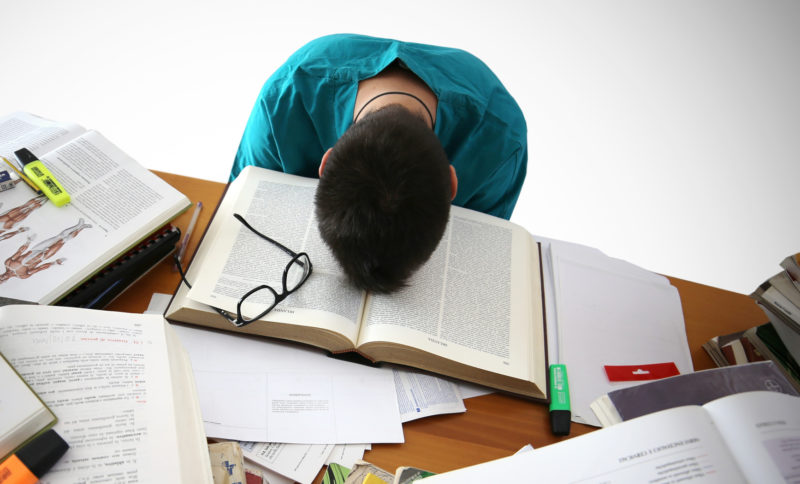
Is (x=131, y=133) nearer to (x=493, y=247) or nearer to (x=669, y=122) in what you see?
(x=493, y=247)

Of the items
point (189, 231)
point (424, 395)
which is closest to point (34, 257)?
point (189, 231)

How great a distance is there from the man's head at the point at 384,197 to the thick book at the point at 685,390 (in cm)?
33

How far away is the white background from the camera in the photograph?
75.7 inches

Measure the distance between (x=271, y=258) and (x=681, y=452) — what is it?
0.60 m

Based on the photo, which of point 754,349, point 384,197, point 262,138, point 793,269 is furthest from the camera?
point 262,138

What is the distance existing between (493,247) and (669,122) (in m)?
1.97

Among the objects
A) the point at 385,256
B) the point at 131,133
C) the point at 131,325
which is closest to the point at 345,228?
the point at 385,256

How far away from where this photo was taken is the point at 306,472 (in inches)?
24.1

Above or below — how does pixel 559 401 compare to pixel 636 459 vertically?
below

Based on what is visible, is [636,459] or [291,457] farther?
[291,457]

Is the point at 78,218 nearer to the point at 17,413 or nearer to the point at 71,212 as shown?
the point at 71,212

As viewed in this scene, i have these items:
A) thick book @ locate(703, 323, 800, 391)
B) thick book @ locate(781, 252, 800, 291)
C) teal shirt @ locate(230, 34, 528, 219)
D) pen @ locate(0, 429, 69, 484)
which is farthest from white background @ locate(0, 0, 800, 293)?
pen @ locate(0, 429, 69, 484)

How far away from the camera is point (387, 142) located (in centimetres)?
59

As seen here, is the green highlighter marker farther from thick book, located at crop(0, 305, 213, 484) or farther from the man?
thick book, located at crop(0, 305, 213, 484)
